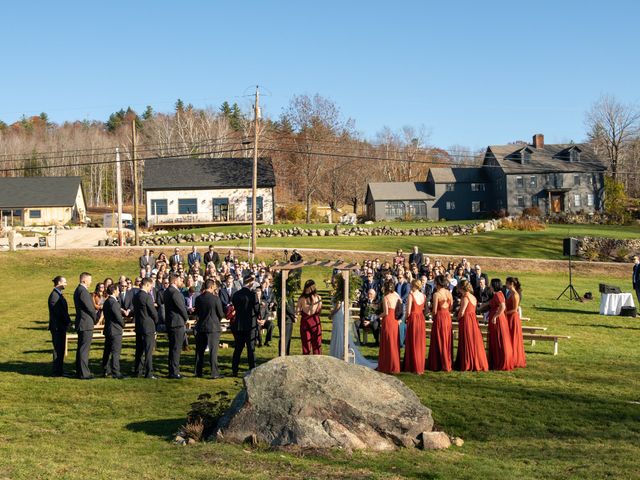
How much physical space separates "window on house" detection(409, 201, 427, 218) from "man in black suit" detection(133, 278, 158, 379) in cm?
6501

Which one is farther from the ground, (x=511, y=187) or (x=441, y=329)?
(x=511, y=187)

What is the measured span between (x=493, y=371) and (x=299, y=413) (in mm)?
6539

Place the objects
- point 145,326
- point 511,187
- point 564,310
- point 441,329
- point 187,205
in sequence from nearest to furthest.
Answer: point 145,326 → point 441,329 → point 564,310 → point 187,205 → point 511,187

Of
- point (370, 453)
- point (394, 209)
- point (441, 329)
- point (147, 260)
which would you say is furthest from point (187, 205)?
point (370, 453)

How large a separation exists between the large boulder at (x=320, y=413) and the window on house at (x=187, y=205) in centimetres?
5559

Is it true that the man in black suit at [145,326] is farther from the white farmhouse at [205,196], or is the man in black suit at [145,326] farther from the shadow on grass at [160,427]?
the white farmhouse at [205,196]

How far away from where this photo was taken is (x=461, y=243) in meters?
47.3

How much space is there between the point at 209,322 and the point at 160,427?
386 cm

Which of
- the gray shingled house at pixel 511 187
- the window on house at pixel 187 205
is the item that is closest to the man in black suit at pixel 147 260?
the window on house at pixel 187 205

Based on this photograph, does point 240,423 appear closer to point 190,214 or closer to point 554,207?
point 190,214

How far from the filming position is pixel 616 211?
69000mm

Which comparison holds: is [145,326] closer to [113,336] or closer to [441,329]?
[113,336]

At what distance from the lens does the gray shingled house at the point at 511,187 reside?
76.2 meters

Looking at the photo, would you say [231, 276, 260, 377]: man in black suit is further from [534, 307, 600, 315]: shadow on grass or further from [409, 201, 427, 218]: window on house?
[409, 201, 427, 218]: window on house
